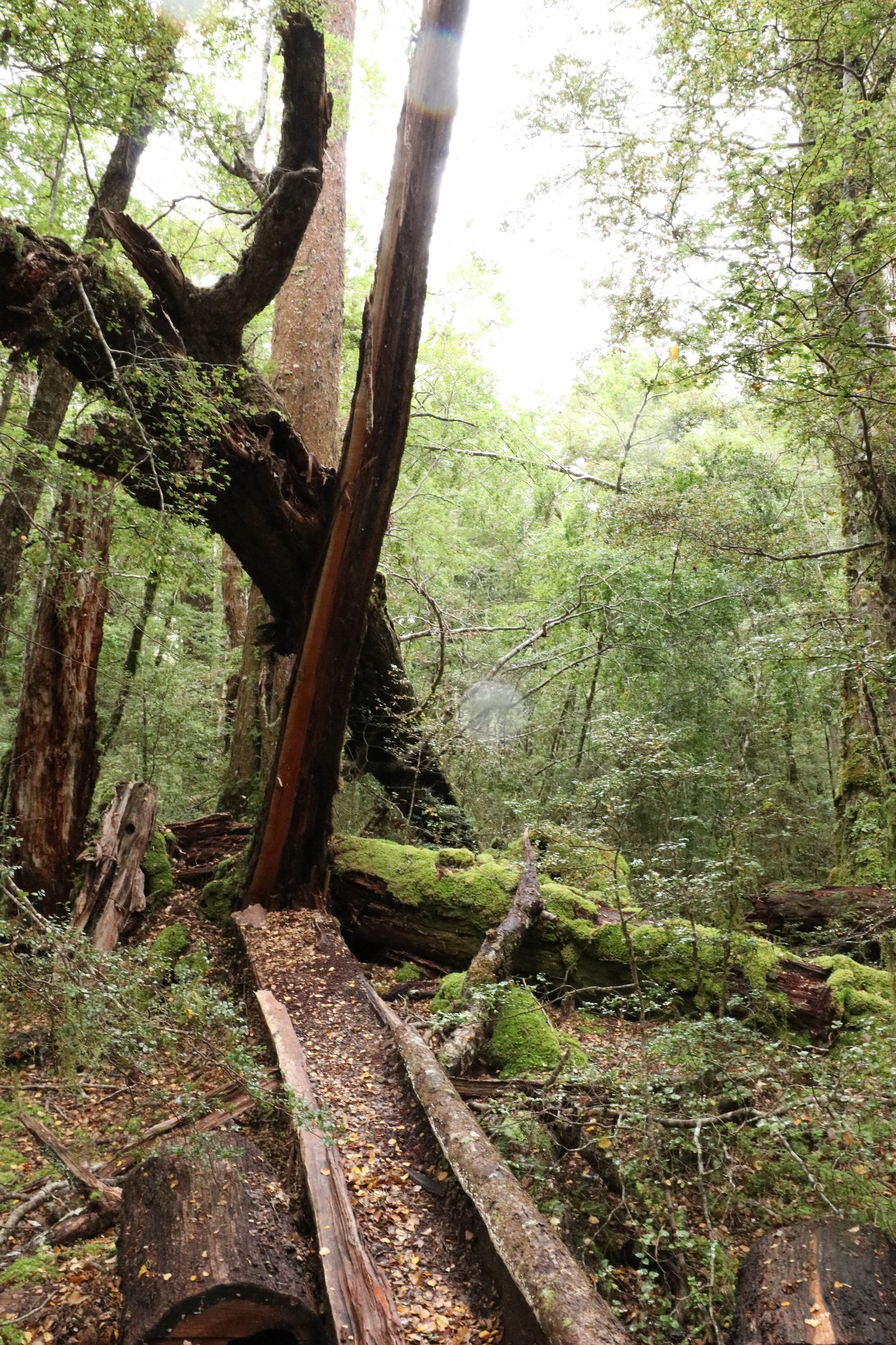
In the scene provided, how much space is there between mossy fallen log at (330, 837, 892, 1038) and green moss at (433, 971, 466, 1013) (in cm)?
72

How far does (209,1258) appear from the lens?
2299mm

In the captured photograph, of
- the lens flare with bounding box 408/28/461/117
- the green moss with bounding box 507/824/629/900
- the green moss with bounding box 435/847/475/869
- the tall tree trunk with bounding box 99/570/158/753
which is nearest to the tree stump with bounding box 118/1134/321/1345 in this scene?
the green moss with bounding box 507/824/629/900

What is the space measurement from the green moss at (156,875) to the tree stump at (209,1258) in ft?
13.6

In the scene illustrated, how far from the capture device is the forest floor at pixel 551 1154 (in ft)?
8.29

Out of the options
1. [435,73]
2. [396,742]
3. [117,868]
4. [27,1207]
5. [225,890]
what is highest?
[435,73]

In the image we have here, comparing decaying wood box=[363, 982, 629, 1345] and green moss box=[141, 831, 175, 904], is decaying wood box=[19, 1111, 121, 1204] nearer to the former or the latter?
decaying wood box=[363, 982, 629, 1345]

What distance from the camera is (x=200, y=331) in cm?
552

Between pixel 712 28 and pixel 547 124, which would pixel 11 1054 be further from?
pixel 547 124

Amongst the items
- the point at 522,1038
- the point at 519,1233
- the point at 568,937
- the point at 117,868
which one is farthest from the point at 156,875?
the point at 519,1233

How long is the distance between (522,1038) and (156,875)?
3.87 meters

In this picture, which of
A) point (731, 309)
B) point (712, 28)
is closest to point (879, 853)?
point (731, 309)

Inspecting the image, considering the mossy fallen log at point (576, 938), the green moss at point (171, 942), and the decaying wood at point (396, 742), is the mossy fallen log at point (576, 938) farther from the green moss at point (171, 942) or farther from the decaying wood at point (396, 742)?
the decaying wood at point (396, 742)

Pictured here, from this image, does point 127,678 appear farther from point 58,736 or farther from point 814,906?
point 814,906

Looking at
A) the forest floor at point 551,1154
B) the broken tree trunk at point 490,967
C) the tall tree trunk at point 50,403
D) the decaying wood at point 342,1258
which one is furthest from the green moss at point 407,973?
the tall tree trunk at point 50,403
